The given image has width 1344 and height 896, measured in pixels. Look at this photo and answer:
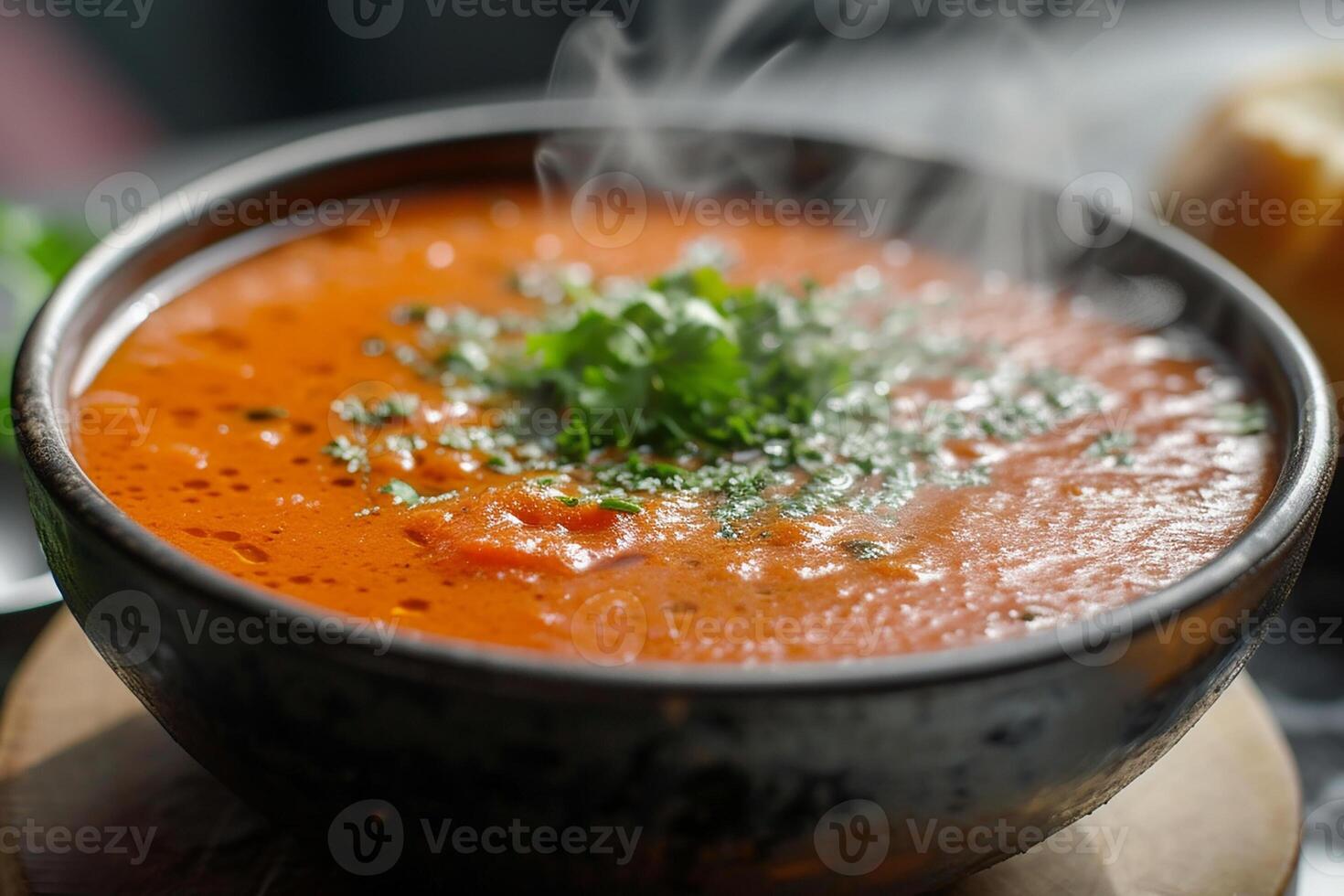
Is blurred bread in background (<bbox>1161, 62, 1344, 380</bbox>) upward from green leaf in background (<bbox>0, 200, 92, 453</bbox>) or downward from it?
upward

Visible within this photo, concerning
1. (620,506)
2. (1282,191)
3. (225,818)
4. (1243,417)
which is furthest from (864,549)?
(1282,191)

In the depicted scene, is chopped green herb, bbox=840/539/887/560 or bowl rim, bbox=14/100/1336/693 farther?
chopped green herb, bbox=840/539/887/560

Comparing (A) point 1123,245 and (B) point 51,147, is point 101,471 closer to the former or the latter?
(A) point 1123,245

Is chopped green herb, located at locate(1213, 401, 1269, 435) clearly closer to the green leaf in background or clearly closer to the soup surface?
the soup surface

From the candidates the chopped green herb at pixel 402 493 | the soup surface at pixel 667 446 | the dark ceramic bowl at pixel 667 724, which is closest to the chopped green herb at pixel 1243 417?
the soup surface at pixel 667 446

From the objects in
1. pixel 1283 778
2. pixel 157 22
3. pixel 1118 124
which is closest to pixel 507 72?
pixel 157 22

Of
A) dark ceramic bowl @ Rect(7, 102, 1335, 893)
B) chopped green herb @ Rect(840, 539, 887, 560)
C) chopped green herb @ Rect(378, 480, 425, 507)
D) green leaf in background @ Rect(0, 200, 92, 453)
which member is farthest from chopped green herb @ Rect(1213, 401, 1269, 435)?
green leaf in background @ Rect(0, 200, 92, 453)

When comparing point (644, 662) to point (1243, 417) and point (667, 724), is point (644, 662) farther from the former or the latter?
point (1243, 417)
